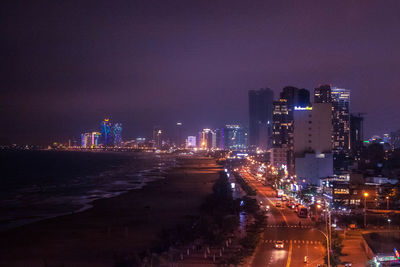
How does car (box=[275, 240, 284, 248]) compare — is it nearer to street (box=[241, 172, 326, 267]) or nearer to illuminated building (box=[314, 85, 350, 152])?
street (box=[241, 172, 326, 267])

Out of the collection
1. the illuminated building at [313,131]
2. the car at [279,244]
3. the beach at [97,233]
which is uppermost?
the illuminated building at [313,131]

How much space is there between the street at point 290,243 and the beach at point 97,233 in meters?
5.89

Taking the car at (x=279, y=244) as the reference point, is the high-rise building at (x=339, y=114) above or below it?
above

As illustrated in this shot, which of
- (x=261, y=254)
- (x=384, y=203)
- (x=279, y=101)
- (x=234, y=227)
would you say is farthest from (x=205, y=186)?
(x=279, y=101)

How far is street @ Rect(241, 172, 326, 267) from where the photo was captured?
1625cm

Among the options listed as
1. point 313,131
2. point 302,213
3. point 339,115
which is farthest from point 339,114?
point 302,213

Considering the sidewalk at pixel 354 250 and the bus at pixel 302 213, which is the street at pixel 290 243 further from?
the sidewalk at pixel 354 250

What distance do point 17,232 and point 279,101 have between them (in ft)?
312

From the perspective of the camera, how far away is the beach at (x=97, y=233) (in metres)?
19.8

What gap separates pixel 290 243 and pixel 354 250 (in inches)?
109

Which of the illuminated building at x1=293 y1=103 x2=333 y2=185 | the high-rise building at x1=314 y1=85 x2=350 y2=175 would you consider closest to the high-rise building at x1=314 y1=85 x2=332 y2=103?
the high-rise building at x1=314 y1=85 x2=350 y2=175

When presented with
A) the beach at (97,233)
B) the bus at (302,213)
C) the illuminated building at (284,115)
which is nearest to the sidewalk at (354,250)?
the bus at (302,213)

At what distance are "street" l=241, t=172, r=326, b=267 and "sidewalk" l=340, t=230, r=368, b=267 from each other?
942 millimetres

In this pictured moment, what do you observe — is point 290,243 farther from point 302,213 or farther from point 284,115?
point 284,115
